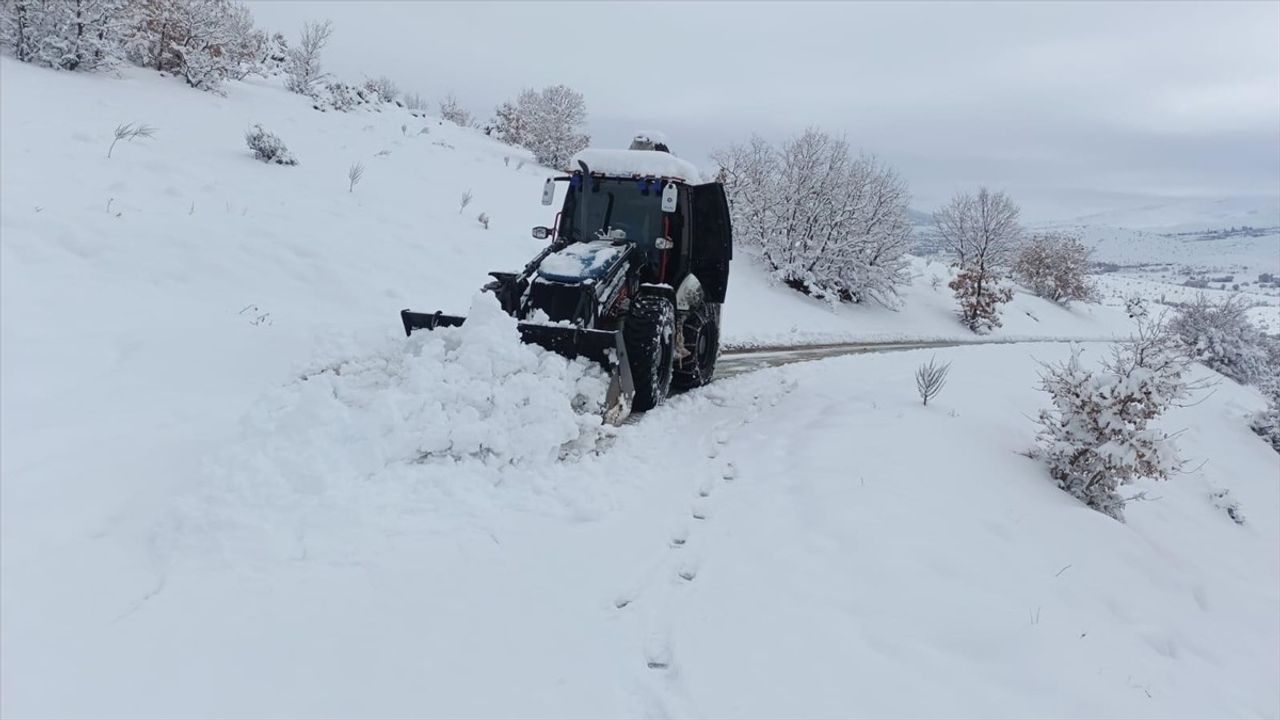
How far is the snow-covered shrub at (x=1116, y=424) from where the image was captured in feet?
20.2

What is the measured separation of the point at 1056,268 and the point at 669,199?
35571mm

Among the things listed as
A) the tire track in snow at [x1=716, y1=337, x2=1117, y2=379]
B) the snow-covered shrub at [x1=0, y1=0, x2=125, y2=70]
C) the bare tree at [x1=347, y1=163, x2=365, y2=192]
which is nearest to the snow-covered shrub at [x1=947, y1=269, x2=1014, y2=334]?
the tire track in snow at [x1=716, y1=337, x2=1117, y2=379]

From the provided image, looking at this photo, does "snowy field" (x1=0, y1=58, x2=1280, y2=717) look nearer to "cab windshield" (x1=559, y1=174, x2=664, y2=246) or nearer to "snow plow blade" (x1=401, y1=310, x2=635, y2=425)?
"snow plow blade" (x1=401, y1=310, x2=635, y2=425)

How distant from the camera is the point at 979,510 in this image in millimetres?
5129

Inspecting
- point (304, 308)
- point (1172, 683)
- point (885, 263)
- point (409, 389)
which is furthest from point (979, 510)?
point (885, 263)

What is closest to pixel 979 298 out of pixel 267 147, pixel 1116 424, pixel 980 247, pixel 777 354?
pixel 980 247

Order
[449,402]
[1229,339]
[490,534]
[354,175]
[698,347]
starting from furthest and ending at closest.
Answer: [1229,339], [354,175], [698,347], [449,402], [490,534]

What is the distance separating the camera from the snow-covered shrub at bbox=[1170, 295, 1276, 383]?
65.3 feet

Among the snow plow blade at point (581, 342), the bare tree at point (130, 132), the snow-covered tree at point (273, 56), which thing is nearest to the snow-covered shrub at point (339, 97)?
the snow-covered tree at point (273, 56)

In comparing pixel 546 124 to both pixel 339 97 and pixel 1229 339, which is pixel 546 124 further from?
pixel 1229 339

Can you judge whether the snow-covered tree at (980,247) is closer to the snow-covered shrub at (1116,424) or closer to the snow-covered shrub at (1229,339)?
the snow-covered shrub at (1229,339)

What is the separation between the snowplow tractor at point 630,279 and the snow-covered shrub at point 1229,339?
1967 cm

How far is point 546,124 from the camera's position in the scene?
27031 millimetres

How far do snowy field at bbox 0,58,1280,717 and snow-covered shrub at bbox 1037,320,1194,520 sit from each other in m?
0.42
